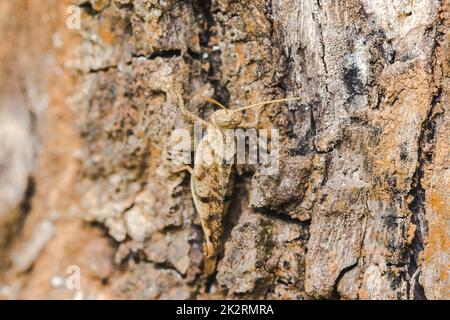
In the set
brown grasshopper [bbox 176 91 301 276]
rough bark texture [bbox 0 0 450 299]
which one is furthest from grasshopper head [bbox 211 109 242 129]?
rough bark texture [bbox 0 0 450 299]

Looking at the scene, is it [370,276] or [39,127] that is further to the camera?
[39,127]

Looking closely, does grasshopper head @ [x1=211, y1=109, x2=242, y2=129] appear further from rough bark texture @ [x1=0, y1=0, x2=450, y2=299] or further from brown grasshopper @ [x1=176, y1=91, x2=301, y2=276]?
rough bark texture @ [x1=0, y1=0, x2=450, y2=299]

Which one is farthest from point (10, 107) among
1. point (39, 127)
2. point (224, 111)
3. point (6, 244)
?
point (224, 111)

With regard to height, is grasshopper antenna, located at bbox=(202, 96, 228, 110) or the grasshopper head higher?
grasshopper antenna, located at bbox=(202, 96, 228, 110)

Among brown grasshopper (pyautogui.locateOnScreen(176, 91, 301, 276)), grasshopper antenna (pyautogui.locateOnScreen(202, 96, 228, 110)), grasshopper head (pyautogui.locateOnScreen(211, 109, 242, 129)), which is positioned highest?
grasshopper antenna (pyautogui.locateOnScreen(202, 96, 228, 110))

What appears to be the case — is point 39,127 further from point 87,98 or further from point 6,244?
point 6,244

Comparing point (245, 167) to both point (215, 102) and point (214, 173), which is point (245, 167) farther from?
point (215, 102)

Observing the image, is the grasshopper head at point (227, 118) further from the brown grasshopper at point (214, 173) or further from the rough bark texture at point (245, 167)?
the rough bark texture at point (245, 167)

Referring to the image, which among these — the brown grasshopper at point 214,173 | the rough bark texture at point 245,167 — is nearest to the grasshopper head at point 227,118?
the brown grasshopper at point 214,173
